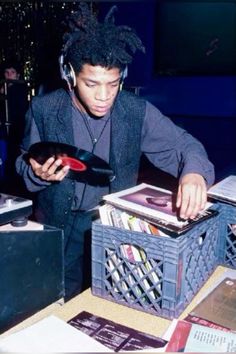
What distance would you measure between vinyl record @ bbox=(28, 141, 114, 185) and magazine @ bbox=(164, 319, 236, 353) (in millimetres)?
583

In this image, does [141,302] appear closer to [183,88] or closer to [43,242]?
[43,242]

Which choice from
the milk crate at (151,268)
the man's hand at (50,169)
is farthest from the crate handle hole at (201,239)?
the man's hand at (50,169)

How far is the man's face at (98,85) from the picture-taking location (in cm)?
148

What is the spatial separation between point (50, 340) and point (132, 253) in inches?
11.4

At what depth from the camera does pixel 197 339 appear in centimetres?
94

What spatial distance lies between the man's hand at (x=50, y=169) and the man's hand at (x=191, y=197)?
39cm

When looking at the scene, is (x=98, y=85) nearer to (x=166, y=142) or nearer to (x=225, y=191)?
(x=166, y=142)

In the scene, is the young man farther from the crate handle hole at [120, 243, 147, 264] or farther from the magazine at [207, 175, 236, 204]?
the crate handle hole at [120, 243, 147, 264]

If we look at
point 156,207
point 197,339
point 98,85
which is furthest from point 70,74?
point 197,339

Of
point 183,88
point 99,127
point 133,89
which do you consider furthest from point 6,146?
point 99,127

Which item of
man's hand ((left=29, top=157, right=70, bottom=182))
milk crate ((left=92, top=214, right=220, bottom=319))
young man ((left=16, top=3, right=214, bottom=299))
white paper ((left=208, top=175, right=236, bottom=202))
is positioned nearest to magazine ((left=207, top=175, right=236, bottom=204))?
white paper ((left=208, top=175, right=236, bottom=202))

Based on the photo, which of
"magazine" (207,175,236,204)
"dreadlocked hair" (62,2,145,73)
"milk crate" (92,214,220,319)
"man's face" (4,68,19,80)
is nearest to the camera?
"milk crate" (92,214,220,319)

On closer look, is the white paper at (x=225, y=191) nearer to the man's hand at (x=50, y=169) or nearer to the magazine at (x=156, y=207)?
the magazine at (x=156, y=207)

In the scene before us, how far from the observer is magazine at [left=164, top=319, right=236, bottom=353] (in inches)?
35.9
